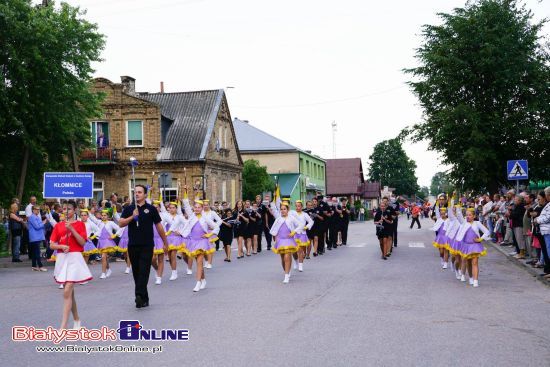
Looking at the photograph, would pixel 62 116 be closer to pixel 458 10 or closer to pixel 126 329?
pixel 126 329

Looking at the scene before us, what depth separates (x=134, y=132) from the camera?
147 feet

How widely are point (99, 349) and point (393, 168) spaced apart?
395 ft

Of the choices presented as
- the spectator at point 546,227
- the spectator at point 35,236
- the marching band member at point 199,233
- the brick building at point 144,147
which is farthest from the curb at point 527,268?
the brick building at point 144,147

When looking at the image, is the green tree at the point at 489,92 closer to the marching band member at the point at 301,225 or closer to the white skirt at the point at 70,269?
the marching band member at the point at 301,225

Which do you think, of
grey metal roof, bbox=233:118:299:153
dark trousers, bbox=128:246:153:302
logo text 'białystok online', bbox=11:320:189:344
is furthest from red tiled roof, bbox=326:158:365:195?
logo text 'białystok online', bbox=11:320:189:344

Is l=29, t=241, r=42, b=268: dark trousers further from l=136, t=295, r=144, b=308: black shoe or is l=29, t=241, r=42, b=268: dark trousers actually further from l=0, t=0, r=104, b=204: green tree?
l=136, t=295, r=144, b=308: black shoe

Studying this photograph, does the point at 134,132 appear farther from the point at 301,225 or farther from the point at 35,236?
the point at 301,225

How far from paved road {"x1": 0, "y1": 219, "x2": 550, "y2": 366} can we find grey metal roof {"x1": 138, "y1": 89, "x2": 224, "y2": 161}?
27804mm

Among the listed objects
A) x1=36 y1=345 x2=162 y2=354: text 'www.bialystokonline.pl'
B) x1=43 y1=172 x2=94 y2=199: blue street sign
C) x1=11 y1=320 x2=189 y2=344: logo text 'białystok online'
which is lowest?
x1=36 y1=345 x2=162 y2=354: text 'www.bialystokonline.pl'

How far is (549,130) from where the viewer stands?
3378 centimetres

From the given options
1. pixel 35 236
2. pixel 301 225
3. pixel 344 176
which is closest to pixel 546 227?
pixel 301 225

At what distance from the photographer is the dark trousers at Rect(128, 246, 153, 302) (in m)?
10.9

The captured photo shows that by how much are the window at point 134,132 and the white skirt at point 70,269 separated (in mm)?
36610

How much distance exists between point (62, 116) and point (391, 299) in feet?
63.3
